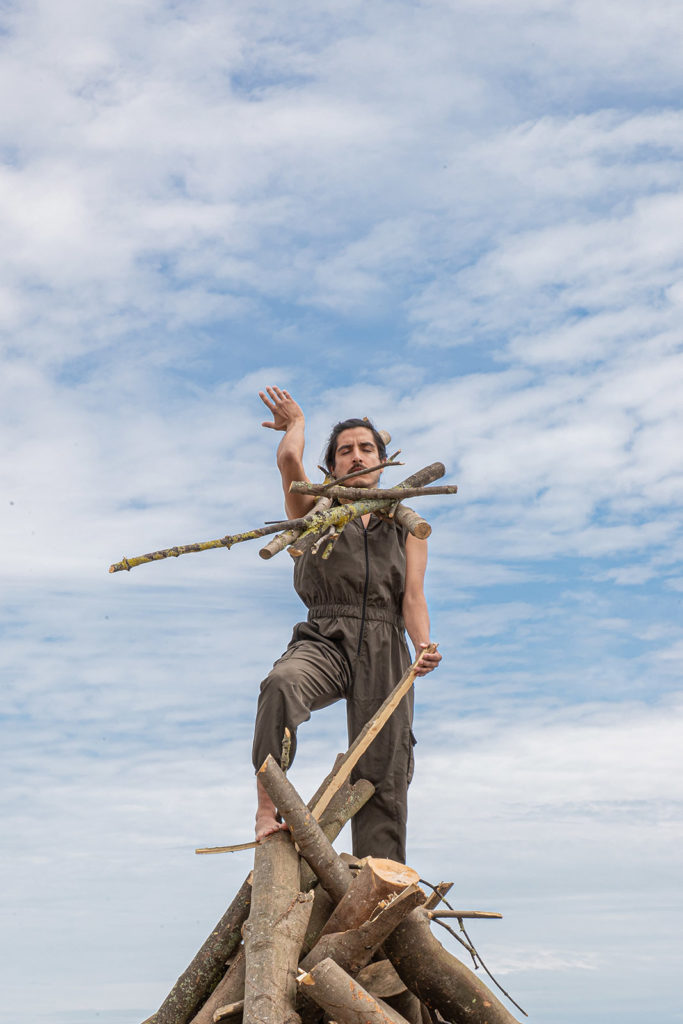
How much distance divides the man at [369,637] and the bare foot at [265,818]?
75cm

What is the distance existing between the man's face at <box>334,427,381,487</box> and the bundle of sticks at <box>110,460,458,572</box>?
0.47ft

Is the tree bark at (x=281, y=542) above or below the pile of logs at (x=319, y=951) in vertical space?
above

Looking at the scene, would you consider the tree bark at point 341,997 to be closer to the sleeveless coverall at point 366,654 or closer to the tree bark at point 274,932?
the tree bark at point 274,932

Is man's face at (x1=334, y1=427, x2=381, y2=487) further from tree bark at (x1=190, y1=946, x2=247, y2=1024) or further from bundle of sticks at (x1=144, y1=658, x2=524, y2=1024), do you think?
tree bark at (x1=190, y1=946, x2=247, y2=1024)

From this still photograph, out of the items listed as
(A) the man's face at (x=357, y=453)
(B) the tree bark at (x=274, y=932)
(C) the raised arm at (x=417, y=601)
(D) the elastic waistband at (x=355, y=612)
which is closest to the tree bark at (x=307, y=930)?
(B) the tree bark at (x=274, y=932)

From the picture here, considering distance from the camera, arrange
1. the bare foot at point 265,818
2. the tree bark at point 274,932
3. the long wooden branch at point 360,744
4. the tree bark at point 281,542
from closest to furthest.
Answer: the tree bark at point 274,932
the bare foot at point 265,818
the tree bark at point 281,542
the long wooden branch at point 360,744

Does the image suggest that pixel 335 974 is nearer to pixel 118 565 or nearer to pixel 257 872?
pixel 257 872

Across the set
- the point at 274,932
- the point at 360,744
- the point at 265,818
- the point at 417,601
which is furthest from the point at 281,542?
the point at 274,932

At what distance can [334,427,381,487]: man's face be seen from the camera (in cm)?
808

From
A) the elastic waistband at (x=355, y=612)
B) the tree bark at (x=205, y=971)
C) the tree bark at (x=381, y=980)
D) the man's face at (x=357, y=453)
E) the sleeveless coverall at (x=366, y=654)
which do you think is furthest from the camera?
the man's face at (x=357, y=453)

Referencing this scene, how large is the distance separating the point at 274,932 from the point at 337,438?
148 inches

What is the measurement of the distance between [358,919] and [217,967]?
1178mm

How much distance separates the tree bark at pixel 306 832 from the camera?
6.29 meters

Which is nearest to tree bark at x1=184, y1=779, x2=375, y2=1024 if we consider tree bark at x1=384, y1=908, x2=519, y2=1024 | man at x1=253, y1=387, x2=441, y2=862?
man at x1=253, y1=387, x2=441, y2=862
